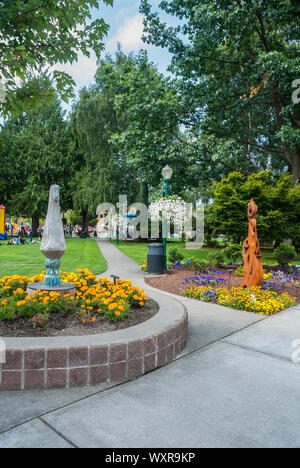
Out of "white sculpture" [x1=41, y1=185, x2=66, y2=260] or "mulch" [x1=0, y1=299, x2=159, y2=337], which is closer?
"mulch" [x1=0, y1=299, x2=159, y2=337]

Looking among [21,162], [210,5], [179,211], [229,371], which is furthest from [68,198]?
[229,371]

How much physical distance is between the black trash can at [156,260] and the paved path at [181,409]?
642 cm

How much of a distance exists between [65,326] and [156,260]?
263 inches

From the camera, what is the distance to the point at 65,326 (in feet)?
13.0

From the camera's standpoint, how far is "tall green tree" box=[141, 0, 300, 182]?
12.9 m

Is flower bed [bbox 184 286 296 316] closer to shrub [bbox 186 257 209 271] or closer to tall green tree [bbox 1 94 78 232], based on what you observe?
shrub [bbox 186 257 209 271]

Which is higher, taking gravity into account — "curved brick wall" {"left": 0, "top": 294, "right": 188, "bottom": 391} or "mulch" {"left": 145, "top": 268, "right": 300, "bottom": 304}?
"curved brick wall" {"left": 0, "top": 294, "right": 188, "bottom": 391}

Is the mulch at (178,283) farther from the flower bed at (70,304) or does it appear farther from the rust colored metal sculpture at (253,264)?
the flower bed at (70,304)

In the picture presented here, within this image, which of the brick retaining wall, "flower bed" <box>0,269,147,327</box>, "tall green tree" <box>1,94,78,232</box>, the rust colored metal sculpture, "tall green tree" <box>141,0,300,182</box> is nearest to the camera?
the brick retaining wall

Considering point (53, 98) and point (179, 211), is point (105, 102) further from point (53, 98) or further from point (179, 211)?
point (53, 98)

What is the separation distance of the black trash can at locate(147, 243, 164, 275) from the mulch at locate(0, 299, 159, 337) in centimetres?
602

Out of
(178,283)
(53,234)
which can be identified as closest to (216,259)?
(178,283)

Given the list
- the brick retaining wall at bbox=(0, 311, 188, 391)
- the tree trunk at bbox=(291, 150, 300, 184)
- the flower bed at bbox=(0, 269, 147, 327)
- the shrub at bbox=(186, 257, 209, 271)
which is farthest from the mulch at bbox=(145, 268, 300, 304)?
the tree trunk at bbox=(291, 150, 300, 184)

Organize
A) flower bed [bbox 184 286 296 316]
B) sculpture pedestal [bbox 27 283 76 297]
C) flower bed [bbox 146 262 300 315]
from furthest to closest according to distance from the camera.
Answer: flower bed [bbox 146 262 300 315] → flower bed [bbox 184 286 296 316] → sculpture pedestal [bbox 27 283 76 297]
